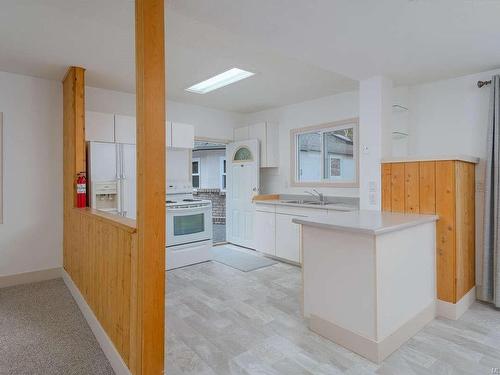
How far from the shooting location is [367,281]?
2035mm

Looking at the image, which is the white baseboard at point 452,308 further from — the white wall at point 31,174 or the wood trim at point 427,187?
the white wall at point 31,174

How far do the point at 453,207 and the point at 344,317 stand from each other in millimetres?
1417

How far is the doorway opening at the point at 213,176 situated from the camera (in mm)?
9188

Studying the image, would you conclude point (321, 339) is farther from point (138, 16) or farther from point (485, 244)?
point (138, 16)

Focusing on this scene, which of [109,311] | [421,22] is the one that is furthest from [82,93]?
[421,22]

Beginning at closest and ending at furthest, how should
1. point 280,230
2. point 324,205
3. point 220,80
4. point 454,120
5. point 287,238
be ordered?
point 454,120 → point 220,80 → point 324,205 → point 287,238 → point 280,230

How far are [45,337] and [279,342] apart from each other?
1.86 meters

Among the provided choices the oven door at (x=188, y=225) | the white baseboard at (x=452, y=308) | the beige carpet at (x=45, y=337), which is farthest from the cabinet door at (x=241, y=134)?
the white baseboard at (x=452, y=308)

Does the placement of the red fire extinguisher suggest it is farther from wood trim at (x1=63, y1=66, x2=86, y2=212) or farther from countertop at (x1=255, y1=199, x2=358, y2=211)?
countertop at (x1=255, y1=199, x2=358, y2=211)

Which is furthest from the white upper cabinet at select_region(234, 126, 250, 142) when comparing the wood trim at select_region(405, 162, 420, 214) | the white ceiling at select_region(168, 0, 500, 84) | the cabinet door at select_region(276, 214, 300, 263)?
the wood trim at select_region(405, 162, 420, 214)

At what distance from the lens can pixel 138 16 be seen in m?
1.65

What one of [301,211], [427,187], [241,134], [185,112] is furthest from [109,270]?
[241,134]

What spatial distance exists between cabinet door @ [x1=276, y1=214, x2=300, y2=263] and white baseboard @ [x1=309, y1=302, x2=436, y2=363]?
1767 millimetres

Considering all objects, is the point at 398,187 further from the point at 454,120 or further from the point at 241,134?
the point at 241,134
